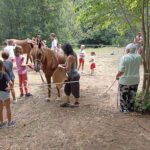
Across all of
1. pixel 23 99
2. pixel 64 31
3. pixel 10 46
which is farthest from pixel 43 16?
pixel 23 99

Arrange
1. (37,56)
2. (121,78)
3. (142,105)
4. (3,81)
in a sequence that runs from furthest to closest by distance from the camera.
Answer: (37,56), (142,105), (121,78), (3,81)

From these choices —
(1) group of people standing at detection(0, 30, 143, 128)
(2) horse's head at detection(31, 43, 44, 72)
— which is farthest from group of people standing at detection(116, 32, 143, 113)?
(2) horse's head at detection(31, 43, 44, 72)

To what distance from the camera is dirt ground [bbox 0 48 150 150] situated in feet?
17.1

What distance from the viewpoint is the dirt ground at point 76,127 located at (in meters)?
5.21

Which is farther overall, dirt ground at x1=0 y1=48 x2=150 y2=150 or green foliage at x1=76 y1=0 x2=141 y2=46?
green foliage at x1=76 y1=0 x2=141 y2=46

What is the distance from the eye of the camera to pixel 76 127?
5996mm

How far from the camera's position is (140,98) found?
7012 mm

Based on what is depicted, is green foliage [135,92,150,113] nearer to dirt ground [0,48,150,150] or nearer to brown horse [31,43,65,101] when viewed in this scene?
dirt ground [0,48,150,150]

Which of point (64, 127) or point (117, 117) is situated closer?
point (64, 127)

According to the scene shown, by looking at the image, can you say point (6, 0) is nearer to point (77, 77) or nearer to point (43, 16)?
point (43, 16)

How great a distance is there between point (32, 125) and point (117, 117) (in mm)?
1910

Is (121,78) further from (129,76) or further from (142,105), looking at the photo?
(142,105)

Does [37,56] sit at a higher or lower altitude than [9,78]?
higher

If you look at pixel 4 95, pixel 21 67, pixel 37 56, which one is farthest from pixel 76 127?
pixel 21 67
